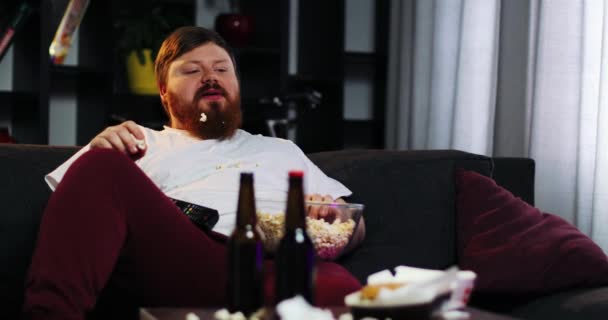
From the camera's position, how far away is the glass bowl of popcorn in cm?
180

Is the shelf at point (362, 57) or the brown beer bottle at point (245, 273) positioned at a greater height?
the shelf at point (362, 57)

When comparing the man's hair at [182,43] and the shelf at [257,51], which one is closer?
the man's hair at [182,43]

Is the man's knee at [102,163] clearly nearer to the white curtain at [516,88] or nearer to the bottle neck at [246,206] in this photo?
the bottle neck at [246,206]

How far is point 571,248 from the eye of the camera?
2.08 metres

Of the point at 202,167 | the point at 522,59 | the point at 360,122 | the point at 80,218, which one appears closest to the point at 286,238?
the point at 80,218

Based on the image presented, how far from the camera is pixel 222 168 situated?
2264 millimetres

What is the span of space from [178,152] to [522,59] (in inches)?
69.4

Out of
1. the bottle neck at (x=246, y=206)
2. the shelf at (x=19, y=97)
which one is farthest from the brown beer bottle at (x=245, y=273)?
the shelf at (x=19, y=97)

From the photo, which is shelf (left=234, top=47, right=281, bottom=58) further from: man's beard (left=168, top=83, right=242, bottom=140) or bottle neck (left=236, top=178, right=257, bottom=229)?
bottle neck (left=236, top=178, right=257, bottom=229)

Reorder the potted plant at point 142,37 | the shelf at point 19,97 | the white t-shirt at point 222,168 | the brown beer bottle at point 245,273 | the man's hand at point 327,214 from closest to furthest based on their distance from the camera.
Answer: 1. the brown beer bottle at point 245,273
2. the man's hand at point 327,214
3. the white t-shirt at point 222,168
4. the shelf at point 19,97
5. the potted plant at point 142,37

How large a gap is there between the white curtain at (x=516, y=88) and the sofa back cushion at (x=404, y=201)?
2.58 feet

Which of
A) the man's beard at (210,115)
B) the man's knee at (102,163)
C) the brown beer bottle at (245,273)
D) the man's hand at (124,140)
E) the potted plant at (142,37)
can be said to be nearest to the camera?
the brown beer bottle at (245,273)

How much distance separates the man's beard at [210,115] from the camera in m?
2.42

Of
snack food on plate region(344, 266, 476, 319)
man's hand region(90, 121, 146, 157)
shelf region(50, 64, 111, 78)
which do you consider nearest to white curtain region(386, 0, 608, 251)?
shelf region(50, 64, 111, 78)
